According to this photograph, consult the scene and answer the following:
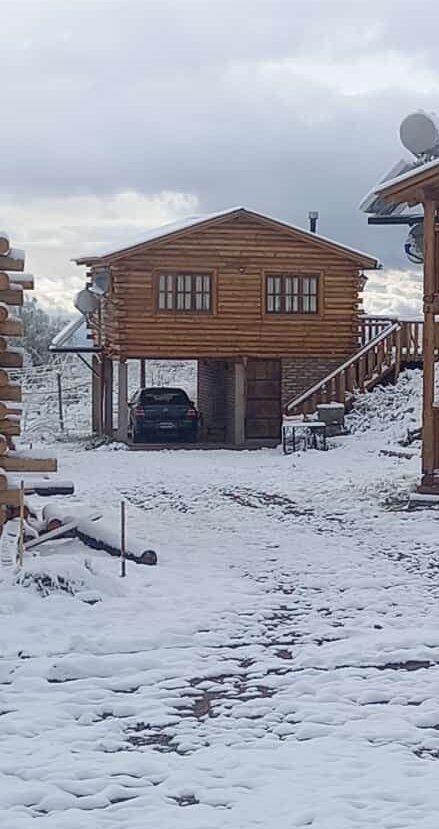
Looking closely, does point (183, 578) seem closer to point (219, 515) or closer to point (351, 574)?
point (351, 574)

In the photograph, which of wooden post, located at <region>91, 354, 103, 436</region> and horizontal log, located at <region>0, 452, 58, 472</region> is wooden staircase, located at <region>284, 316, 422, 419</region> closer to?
wooden post, located at <region>91, 354, 103, 436</region>

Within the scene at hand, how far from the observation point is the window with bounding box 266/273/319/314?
2858 cm

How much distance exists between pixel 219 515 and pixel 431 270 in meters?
4.67

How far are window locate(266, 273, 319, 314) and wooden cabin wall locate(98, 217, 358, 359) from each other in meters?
0.17

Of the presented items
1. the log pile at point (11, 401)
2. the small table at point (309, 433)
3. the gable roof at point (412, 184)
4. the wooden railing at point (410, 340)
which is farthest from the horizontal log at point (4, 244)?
the wooden railing at point (410, 340)

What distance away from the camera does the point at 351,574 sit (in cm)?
1138

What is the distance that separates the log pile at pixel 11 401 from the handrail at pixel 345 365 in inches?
590

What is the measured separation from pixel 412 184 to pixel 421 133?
333cm

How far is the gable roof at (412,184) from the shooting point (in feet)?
52.2

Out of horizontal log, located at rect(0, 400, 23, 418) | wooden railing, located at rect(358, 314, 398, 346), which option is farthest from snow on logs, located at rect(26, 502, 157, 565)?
wooden railing, located at rect(358, 314, 398, 346)

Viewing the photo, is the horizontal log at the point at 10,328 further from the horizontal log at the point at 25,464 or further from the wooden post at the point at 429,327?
the wooden post at the point at 429,327

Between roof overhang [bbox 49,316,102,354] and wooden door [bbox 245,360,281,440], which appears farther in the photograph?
roof overhang [bbox 49,316,102,354]

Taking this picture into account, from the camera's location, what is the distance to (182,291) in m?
28.1

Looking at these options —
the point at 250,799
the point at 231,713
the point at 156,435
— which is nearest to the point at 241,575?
the point at 231,713
